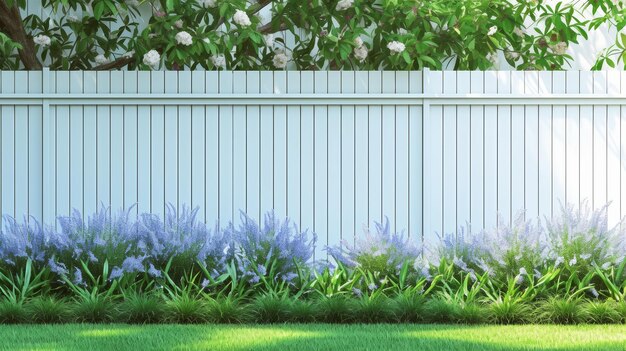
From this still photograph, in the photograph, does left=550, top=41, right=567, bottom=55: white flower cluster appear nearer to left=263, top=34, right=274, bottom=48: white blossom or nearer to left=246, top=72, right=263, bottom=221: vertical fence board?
left=263, top=34, right=274, bottom=48: white blossom

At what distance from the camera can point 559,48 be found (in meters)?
8.66

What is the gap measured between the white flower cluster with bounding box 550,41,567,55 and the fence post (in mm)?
4005

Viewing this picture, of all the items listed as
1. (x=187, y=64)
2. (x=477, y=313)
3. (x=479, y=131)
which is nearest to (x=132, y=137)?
(x=187, y=64)

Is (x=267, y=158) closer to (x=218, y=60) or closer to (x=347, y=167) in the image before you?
(x=347, y=167)

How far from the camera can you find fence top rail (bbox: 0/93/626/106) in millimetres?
7723

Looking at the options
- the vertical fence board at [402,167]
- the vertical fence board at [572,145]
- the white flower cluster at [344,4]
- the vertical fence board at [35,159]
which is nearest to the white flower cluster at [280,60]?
the white flower cluster at [344,4]

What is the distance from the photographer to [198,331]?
510cm

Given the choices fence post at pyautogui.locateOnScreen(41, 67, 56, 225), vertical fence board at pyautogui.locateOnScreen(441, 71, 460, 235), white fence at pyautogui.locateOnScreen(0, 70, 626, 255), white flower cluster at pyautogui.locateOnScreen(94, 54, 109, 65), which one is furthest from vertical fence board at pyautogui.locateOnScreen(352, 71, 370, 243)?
fence post at pyautogui.locateOnScreen(41, 67, 56, 225)

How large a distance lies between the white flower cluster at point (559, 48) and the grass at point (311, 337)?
3.74 metres

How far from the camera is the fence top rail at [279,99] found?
772 cm

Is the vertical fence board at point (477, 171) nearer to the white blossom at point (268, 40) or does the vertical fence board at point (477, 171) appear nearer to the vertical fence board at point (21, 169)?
the white blossom at point (268, 40)

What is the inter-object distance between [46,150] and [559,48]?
4120 mm

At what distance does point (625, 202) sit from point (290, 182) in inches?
98.2

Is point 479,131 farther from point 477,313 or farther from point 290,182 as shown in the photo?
point 477,313
